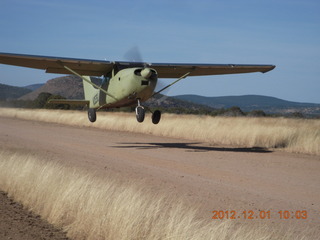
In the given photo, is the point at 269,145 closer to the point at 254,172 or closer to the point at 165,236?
the point at 254,172

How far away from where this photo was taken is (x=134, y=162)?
14.3 metres

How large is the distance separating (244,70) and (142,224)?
16288 mm

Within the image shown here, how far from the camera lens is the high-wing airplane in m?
16.5

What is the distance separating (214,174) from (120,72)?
7.27 meters


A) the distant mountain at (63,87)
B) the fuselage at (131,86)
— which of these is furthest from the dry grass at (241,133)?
the distant mountain at (63,87)

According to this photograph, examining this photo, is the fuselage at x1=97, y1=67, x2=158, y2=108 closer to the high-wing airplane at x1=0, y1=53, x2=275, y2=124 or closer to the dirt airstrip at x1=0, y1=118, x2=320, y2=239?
the high-wing airplane at x1=0, y1=53, x2=275, y2=124

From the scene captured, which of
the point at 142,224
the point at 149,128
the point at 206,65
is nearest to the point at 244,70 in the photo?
the point at 206,65

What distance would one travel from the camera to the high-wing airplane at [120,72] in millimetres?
16484

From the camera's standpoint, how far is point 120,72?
17750 millimetres

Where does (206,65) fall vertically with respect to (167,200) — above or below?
above
